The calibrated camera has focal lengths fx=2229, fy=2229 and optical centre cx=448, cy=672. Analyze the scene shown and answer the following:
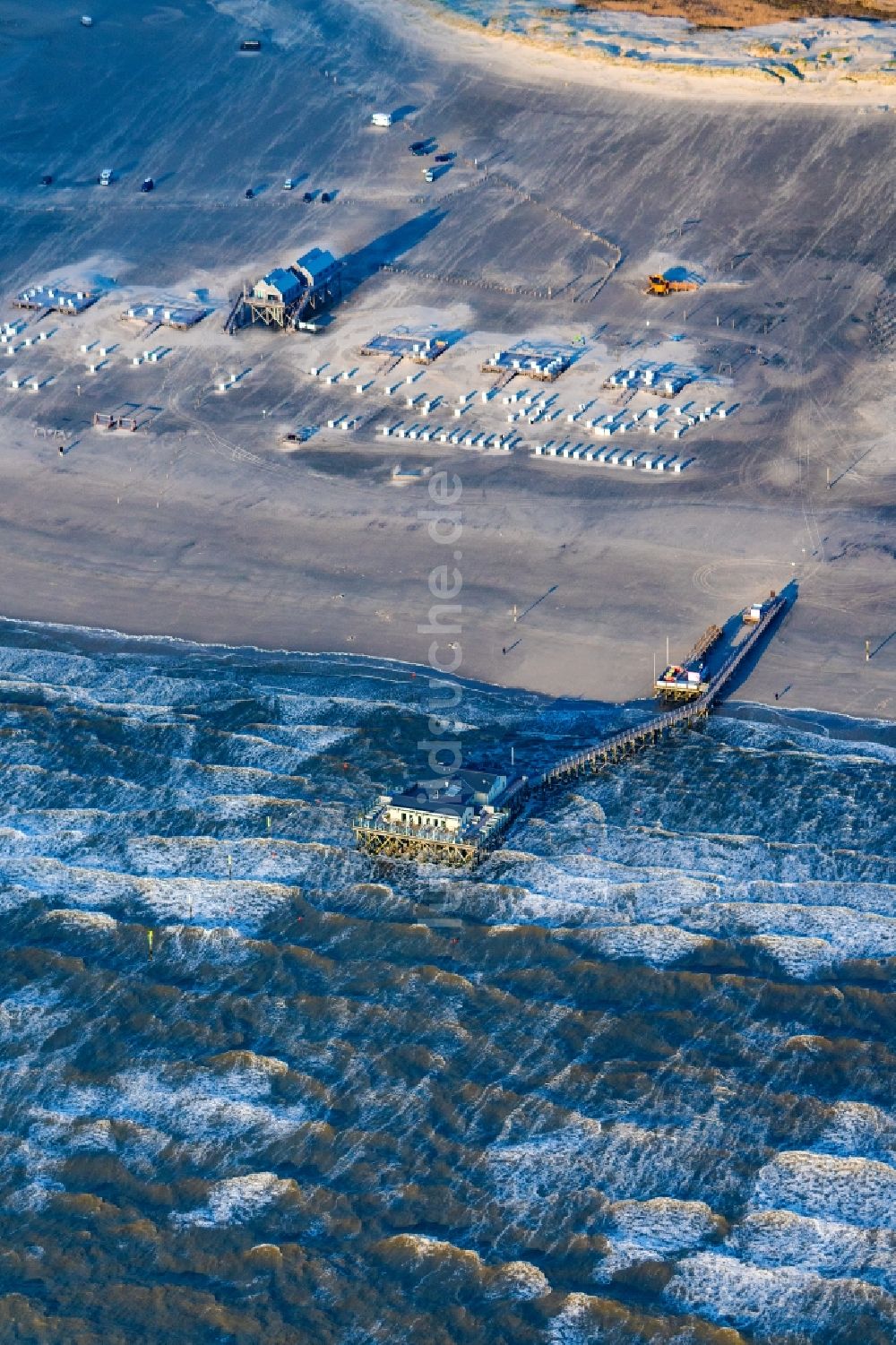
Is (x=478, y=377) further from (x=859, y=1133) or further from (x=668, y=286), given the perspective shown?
(x=859, y=1133)

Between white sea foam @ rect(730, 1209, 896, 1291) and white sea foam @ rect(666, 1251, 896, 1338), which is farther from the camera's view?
white sea foam @ rect(730, 1209, 896, 1291)

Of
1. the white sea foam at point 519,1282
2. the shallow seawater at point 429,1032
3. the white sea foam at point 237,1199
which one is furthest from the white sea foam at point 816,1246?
the white sea foam at point 237,1199

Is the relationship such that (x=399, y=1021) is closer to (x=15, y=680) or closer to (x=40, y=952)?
(x=40, y=952)

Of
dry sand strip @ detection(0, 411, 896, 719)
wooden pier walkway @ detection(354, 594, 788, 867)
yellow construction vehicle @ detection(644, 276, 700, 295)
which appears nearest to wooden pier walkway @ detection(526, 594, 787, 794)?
wooden pier walkway @ detection(354, 594, 788, 867)

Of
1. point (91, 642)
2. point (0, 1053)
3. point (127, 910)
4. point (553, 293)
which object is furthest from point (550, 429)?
point (0, 1053)

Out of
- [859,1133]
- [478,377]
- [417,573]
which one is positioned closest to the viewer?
[859,1133]

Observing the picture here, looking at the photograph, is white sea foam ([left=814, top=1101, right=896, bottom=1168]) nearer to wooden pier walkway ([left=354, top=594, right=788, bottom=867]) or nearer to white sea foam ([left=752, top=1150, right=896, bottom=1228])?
white sea foam ([left=752, top=1150, right=896, bottom=1228])

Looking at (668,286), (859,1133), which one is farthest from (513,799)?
(668,286)
